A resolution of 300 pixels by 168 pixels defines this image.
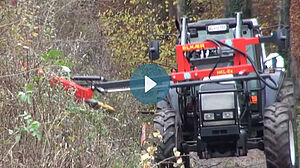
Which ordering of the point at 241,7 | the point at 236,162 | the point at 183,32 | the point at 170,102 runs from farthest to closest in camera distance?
the point at 241,7 → the point at 236,162 → the point at 183,32 → the point at 170,102

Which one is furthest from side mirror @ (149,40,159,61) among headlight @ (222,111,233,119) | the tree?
the tree

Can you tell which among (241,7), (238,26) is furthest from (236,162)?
(241,7)

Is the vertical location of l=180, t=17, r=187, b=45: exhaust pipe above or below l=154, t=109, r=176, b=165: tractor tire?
above

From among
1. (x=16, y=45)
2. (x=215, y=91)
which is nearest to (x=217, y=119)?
(x=215, y=91)

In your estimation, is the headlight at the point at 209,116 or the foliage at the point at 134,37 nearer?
the headlight at the point at 209,116

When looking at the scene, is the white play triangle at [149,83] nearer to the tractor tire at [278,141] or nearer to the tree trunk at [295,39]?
the tractor tire at [278,141]

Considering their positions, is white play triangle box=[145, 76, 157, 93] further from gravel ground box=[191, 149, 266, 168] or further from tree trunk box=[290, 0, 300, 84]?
gravel ground box=[191, 149, 266, 168]

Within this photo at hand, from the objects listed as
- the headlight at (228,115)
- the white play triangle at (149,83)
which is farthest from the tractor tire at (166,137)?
the headlight at (228,115)

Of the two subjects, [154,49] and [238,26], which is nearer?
[154,49]

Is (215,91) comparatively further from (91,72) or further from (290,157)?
(91,72)

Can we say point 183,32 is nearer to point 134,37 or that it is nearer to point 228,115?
point 228,115

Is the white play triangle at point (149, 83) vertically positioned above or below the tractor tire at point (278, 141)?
above

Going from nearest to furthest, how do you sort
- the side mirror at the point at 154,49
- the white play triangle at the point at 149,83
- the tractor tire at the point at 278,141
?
the tractor tire at the point at 278,141 < the white play triangle at the point at 149,83 < the side mirror at the point at 154,49

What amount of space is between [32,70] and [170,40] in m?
9.47
